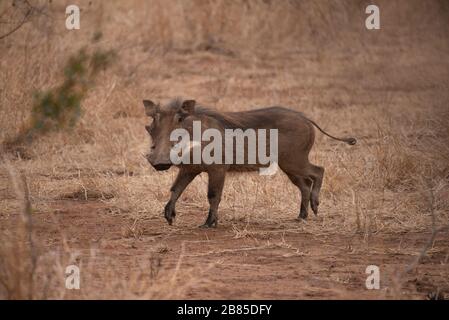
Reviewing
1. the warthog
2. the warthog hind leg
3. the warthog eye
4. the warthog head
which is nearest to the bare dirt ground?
the warthog hind leg

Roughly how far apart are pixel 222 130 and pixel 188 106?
39cm

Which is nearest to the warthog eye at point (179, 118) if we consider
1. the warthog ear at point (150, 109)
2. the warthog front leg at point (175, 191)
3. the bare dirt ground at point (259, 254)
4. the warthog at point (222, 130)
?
the warthog at point (222, 130)

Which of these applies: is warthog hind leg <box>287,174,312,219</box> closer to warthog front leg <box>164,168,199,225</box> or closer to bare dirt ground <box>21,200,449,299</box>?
bare dirt ground <box>21,200,449,299</box>

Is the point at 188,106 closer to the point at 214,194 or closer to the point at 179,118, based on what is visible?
the point at 179,118

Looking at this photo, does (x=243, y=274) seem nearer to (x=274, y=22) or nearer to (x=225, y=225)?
(x=225, y=225)

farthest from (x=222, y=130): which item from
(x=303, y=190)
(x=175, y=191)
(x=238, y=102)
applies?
(x=238, y=102)

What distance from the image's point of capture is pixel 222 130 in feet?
20.4

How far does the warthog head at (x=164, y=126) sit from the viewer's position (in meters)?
5.69

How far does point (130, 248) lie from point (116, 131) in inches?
141

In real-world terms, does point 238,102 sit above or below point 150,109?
above

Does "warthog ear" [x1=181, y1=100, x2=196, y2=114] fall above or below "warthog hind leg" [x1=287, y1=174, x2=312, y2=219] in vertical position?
above

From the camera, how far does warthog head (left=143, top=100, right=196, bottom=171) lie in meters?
5.69

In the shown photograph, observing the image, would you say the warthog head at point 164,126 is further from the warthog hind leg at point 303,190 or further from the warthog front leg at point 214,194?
the warthog hind leg at point 303,190

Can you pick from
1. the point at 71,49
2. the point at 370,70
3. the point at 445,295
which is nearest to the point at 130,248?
the point at 445,295
